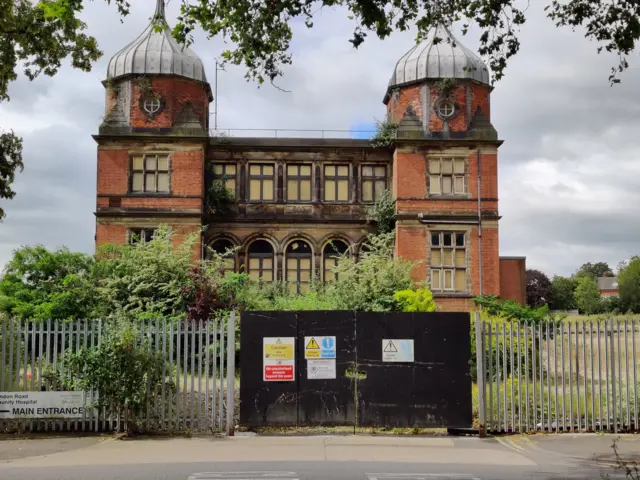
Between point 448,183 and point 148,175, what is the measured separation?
12.3 m

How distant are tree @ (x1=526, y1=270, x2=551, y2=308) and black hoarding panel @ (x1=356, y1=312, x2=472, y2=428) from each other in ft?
115

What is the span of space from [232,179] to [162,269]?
9.24 metres

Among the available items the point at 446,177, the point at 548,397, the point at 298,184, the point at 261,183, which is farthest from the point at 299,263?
the point at 548,397

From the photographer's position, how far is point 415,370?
13359mm

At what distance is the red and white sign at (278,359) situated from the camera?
13336 mm

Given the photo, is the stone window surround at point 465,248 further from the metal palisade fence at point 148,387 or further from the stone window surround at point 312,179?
the metal palisade fence at point 148,387

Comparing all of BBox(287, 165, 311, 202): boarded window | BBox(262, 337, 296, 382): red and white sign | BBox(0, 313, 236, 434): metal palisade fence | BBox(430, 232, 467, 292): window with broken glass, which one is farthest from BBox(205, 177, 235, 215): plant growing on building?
BBox(262, 337, 296, 382): red and white sign

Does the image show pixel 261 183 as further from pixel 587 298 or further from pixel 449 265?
pixel 587 298

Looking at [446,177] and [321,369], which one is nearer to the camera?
[321,369]

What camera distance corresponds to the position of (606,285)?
13562cm

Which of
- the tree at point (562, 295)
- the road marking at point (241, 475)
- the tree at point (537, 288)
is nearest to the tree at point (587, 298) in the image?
the tree at point (562, 295)

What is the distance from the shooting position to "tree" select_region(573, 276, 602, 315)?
80.7 meters

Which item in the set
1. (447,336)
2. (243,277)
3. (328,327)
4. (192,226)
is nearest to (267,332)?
(328,327)

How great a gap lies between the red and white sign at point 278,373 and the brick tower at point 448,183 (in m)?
17.4
